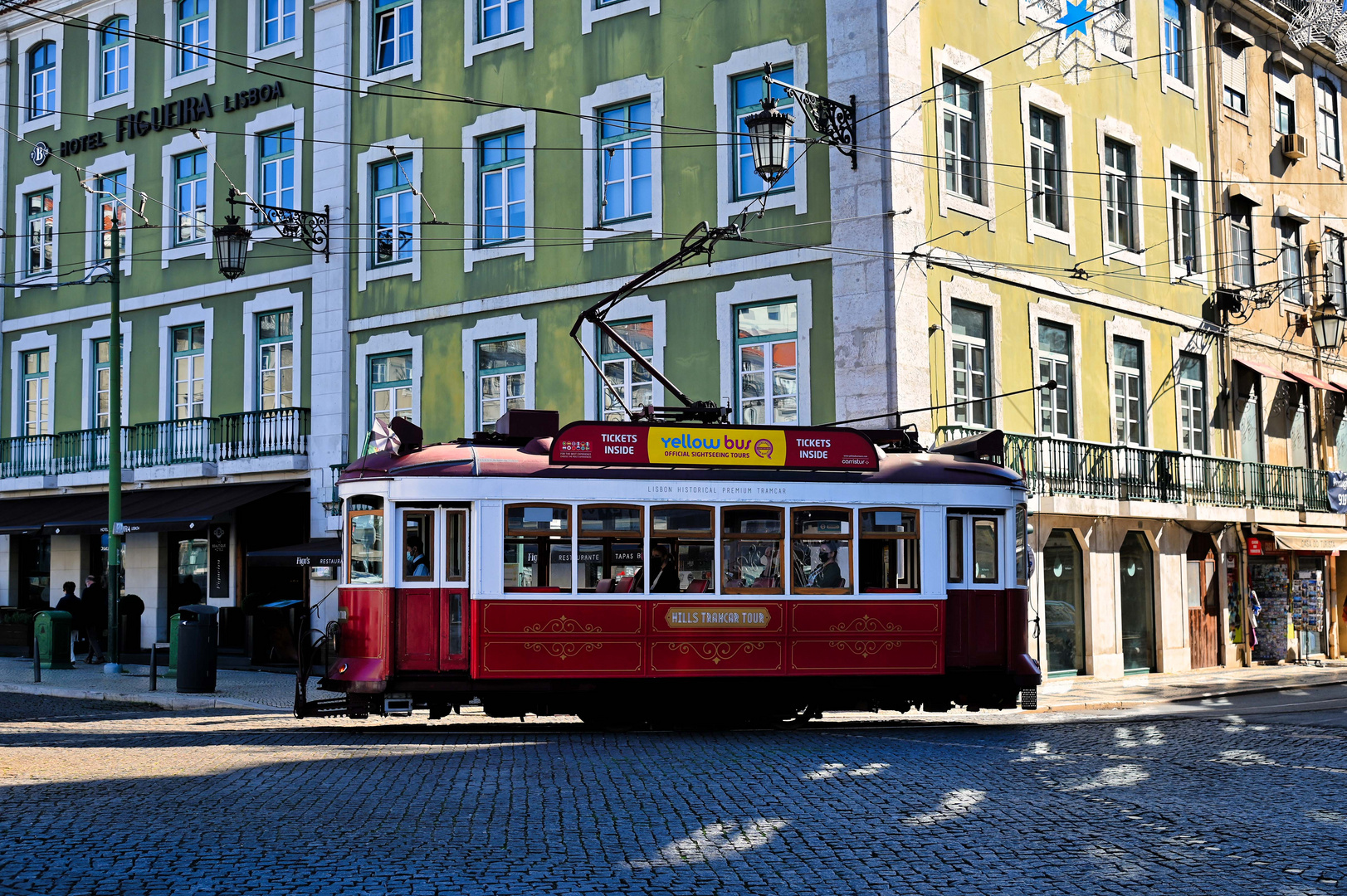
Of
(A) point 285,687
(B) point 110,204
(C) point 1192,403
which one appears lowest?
(A) point 285,687

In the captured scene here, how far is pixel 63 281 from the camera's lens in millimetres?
30078

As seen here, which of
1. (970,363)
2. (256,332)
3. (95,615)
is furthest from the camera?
(256,332)

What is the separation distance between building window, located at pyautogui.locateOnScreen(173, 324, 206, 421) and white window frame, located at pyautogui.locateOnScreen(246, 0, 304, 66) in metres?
5.05

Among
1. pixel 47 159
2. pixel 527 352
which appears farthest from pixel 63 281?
pixel 527 352

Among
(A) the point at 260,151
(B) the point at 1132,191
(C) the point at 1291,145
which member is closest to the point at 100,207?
(A) the point at 260,151

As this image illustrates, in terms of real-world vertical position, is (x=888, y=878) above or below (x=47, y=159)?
below

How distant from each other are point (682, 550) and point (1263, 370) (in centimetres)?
1723

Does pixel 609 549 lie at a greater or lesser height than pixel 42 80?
lesser

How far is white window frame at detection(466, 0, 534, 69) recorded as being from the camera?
23594mm

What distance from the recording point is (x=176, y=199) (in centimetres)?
2814

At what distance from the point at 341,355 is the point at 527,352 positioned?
4.04 meters

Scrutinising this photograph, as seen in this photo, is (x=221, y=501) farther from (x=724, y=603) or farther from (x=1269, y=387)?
(x=1269, y=387)

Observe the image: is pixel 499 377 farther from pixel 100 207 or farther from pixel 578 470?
pixel 100 207

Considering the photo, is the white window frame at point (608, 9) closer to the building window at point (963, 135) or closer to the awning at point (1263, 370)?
the building window at point (963, 135)
